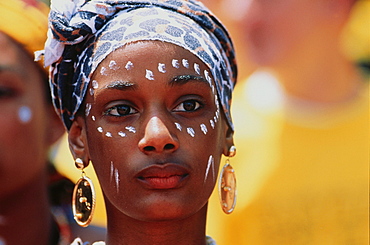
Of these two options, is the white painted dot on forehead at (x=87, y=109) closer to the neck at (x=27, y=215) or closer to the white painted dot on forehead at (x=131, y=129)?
the white painted dot on forehead at (x=131, y=129)

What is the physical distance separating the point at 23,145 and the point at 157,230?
6.02 ft

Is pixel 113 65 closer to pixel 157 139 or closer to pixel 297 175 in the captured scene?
pixel 157 139

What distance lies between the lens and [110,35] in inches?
162

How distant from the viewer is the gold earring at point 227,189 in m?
4.31

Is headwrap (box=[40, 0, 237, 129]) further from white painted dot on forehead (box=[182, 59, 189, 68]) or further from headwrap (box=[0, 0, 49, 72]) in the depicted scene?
headwrap (box=[0, 0, 49, 72])

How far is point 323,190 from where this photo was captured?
6.11 m

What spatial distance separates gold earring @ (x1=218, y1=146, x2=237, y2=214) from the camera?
431 centimetres

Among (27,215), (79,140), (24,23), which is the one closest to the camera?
(79,140)

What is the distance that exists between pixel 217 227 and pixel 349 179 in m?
0.97

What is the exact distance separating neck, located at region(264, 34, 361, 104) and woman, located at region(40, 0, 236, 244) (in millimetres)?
2414

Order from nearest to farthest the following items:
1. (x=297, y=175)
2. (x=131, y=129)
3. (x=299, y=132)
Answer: (x=131, y=129), (x=297, y=175), (x=299, y=132)

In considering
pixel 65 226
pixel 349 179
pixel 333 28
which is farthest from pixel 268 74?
pixel 65 226

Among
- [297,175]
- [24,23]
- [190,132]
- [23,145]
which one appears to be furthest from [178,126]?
[297,175]

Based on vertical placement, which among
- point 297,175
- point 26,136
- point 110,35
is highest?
point 110,35
